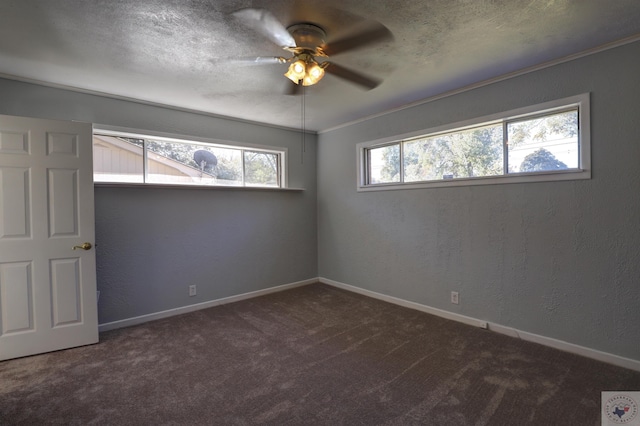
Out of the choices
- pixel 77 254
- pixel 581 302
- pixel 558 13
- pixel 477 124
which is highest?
pixel 558 13

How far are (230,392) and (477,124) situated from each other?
334 centimetres

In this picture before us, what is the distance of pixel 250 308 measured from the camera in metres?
3.77

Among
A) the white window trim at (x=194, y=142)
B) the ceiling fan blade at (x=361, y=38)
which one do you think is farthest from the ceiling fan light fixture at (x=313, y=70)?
the white window trim at (x=194, y=142)

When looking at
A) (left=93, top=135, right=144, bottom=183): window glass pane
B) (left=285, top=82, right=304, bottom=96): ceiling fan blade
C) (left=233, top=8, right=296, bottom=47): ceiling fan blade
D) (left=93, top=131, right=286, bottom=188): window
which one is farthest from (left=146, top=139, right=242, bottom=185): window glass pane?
(left=233, top=8, right=296, bottom=47): ceiling fan blade

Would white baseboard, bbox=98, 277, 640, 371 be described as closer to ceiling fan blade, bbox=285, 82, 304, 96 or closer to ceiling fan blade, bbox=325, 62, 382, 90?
ceiling fan blade, bbox=325, 62, 382, 90

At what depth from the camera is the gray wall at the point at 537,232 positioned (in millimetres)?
2303

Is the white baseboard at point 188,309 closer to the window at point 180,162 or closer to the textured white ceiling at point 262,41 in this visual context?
the window at point 180,162

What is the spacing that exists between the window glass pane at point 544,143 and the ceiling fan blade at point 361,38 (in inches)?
65.4

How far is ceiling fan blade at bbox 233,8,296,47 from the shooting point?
73.9 inches

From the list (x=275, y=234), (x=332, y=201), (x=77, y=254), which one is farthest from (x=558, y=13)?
(x=77, y=254)

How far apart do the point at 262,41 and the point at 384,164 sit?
7.85ft

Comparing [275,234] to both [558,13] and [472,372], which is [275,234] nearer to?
[472,372]

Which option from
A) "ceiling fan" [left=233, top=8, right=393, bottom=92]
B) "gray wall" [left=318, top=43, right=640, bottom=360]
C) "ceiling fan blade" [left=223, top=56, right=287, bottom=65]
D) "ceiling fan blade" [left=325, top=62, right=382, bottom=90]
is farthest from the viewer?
"ceiling fan blade" [left=325, top=62, right=382, bottom=90]

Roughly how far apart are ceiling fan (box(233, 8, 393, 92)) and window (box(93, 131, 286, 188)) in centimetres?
187
